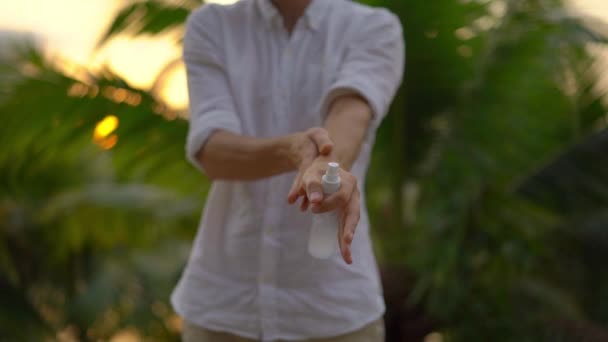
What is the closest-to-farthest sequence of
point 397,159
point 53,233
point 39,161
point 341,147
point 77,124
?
point 341,147
point 77,124
point 39,161
point 397,159
point 53,233

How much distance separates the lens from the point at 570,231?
2.94 meters

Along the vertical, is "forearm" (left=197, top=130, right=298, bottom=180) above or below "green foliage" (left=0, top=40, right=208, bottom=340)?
above

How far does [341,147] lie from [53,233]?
165 inches

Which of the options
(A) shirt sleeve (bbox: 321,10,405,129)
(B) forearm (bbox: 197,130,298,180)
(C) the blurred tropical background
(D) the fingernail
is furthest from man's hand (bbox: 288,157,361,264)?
(C) the blurred tropical background

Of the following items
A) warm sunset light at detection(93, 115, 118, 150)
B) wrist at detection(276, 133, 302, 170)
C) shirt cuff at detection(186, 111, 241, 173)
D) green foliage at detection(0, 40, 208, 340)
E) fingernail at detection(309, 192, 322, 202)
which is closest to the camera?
fingernail at detection(309, 192, 322, 202)

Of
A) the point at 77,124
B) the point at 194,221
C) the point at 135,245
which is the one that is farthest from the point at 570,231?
the point at 135,245

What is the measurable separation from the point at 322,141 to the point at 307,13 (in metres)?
0.29

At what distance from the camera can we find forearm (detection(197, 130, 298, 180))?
98cm

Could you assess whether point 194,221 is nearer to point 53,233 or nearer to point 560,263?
point 53,233

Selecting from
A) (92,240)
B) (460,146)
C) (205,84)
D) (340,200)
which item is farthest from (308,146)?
(92,240)

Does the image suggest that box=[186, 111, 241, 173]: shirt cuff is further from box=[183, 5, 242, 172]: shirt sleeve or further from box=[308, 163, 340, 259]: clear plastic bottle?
box=[308, 163, 340, 259]: clear plastic bottle

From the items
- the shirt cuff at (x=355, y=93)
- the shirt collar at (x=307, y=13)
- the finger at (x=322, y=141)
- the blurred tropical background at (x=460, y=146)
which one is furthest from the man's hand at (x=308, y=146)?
the blurred tropical background at (x=460, y=146)

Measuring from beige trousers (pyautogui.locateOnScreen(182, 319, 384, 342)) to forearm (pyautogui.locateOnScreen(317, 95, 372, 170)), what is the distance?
9.6 inches

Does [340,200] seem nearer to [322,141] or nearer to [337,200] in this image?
[337,200]
